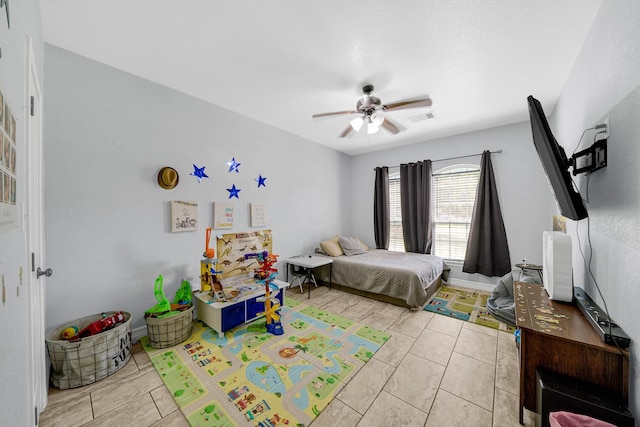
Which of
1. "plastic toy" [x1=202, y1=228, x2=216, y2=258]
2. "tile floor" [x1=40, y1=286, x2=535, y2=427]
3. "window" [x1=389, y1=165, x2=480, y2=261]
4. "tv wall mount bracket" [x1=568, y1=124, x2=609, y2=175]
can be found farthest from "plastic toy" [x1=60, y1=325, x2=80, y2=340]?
"window" [x1=389, y1=165, x2=480, y2=261]

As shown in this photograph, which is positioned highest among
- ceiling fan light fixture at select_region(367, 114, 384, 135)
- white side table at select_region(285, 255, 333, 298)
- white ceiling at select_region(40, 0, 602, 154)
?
white ceiling at select_region(40, 0, 602, 154)

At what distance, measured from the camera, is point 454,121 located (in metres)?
3.43

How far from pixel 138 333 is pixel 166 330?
0.43 meters

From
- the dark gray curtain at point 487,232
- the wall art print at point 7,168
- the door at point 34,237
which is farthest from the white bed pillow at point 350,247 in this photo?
the wall art print at point 7,168

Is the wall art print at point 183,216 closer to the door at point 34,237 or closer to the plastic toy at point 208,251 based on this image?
the plastic toy at point 208,251

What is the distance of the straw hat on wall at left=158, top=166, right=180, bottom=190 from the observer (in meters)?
2.43

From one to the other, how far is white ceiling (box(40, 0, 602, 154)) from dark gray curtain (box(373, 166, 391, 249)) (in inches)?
80.2

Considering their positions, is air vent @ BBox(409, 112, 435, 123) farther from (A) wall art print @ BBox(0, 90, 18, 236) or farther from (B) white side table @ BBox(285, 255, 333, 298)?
(A) wall art print @ BBox(0, 90, 18, 236)

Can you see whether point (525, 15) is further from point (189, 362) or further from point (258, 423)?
point (189, 362)

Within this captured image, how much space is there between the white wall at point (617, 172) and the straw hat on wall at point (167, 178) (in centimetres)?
324

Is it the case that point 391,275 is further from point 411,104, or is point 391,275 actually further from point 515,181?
point 515,181

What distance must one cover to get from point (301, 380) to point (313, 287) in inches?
85.4

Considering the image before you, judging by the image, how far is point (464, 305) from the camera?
3.20 m

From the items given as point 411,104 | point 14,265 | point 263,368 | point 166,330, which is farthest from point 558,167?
point 166,330
